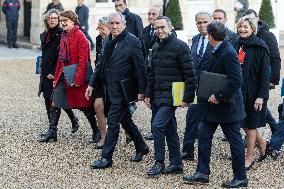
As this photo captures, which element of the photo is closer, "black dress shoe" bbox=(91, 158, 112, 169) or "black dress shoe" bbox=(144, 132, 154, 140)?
"black dress shoe" bbox=(91, 158, 112, 169)

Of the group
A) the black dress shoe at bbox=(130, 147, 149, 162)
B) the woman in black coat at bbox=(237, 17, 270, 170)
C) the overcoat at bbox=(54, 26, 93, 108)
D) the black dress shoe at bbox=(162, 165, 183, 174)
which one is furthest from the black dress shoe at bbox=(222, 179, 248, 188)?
the overcoat at bbox=(54, 26, 93, 108)

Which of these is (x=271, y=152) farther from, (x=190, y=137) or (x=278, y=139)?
(x=190, y=137)

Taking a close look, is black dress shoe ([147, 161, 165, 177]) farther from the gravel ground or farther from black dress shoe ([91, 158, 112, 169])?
black dress shoe ([91, 158, 112, 169])

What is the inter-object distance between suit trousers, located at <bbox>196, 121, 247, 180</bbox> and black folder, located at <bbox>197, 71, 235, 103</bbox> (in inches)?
11.5

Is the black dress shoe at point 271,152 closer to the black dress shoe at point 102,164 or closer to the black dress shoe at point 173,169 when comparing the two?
the black dress shoe at point 173,169

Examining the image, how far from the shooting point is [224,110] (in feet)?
23.6

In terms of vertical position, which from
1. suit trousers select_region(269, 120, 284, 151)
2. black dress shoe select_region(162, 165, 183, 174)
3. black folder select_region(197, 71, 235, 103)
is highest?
black folder select_region(197, 71, 235, 103)

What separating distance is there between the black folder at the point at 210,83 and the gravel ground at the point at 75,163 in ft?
2.99

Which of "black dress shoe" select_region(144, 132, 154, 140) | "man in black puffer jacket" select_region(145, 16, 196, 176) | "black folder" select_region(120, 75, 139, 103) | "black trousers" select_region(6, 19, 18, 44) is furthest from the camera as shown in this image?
"black trousers" select_region(6, 19, 18, 44)

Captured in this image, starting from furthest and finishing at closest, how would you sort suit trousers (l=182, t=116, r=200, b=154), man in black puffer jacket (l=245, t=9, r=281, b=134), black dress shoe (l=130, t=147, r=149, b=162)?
1. man in black puffer jacket (l=245, t=9, r=281, b=134)
2. suit trousers (l=182, t=116, r=200, b=154)
3. black dress shoe (l=130, t=147, r=149, b=162)

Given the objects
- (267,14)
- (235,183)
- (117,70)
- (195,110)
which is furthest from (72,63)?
(267,14)

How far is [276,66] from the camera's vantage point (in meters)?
8.77

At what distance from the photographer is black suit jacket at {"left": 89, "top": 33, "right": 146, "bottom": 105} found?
26.1 feet

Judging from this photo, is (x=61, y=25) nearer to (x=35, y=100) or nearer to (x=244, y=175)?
(x=244, y=175)
